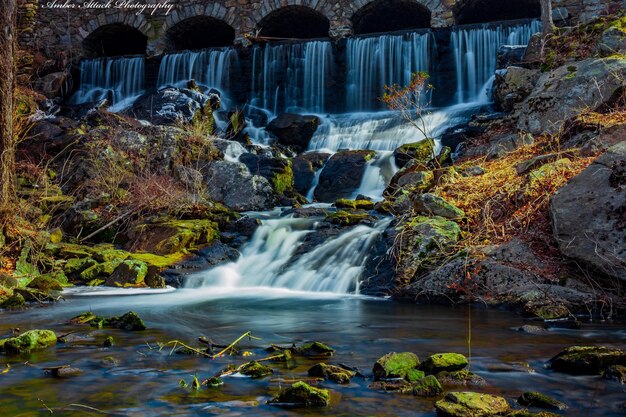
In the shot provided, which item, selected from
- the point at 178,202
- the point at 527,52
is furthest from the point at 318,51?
the point at 178,202

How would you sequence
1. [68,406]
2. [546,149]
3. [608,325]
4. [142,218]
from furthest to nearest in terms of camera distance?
1. [142,218]
2. [546,149]
3. [608,325]
4. [68,406]

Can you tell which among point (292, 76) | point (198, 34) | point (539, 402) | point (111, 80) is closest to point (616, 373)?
point (539, 402)

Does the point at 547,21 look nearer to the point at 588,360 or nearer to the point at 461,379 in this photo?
the point at 588,360

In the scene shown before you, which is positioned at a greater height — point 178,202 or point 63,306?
point 178,202

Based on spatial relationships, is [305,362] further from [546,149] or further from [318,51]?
[318,51]

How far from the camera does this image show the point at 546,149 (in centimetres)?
798

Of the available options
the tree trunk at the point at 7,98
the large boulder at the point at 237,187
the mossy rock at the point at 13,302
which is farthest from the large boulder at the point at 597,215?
the large boulder at the point at 237,187

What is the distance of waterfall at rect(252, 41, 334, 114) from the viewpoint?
648 inches

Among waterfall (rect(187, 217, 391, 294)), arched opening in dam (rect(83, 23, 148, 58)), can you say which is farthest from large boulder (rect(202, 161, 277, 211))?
arched opening in dam (rect(83, 23, 148, 58))

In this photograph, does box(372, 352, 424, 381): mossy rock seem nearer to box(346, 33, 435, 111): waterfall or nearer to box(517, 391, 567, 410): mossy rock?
box(517, 391, 567, 410): mossy rock

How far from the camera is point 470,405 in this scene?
2.75 metres

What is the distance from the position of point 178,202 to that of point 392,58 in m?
8.21

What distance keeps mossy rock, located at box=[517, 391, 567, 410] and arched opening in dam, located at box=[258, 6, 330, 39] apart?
15960 millimetres

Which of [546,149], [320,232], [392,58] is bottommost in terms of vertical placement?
[320,232]
